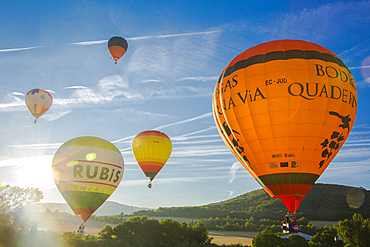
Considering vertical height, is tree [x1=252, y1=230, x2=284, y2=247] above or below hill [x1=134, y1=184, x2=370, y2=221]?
below

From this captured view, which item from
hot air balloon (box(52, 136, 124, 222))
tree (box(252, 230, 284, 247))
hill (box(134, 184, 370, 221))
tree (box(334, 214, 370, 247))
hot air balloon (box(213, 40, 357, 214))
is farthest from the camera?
hill (box(134, 184, 370, 221))

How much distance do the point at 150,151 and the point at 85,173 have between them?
13.7 metres

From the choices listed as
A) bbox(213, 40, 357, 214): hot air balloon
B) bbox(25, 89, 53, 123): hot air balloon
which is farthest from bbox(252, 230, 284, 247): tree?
bbox(25, 89, 53, 123): hot air balloon

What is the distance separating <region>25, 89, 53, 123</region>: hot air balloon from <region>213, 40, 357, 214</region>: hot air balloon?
3099cm

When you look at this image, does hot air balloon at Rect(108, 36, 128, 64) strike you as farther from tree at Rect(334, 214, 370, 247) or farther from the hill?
the hill

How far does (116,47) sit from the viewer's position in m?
39.1

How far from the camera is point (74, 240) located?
31.6m

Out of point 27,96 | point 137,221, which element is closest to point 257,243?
point 137,221

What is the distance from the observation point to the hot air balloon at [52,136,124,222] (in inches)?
1017

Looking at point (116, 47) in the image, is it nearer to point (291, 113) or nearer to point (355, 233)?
point (291, 113)

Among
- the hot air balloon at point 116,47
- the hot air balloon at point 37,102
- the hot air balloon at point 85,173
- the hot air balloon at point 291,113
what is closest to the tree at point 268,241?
the hot air balloon at point 85,173

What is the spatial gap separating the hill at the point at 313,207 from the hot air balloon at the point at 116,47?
248 ft

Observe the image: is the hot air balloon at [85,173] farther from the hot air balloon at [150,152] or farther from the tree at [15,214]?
the hot air balloon at [150,152]

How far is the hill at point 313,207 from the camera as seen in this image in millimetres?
86812
